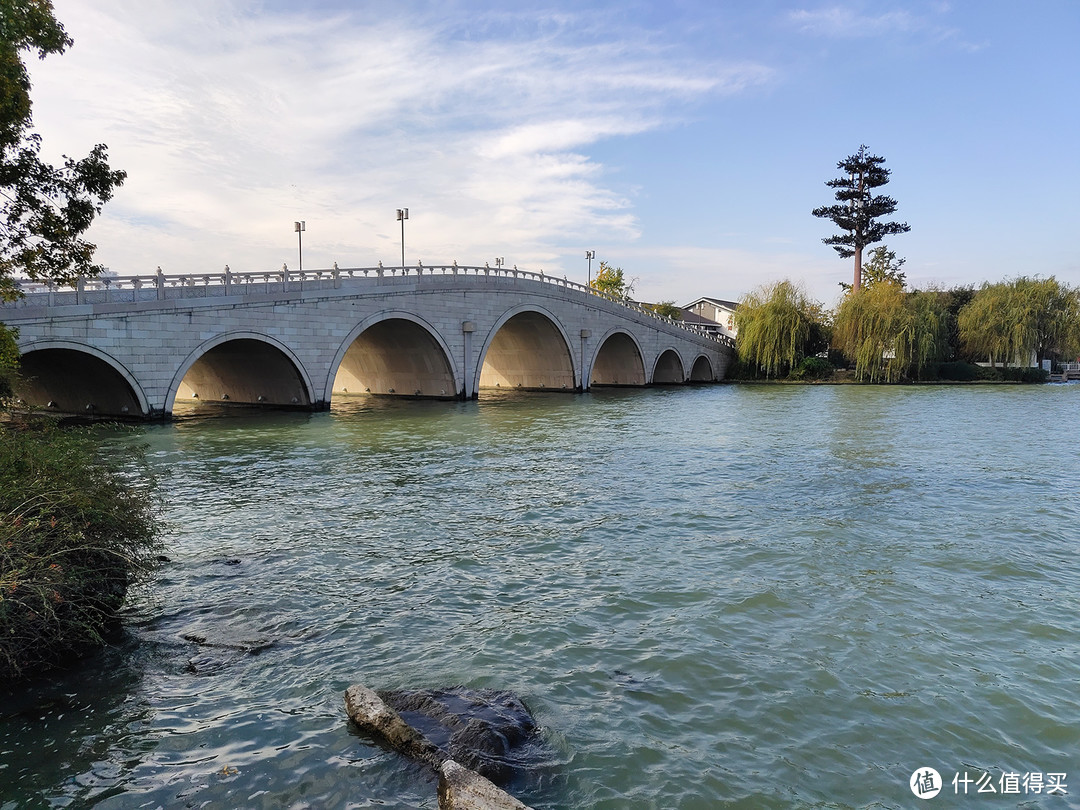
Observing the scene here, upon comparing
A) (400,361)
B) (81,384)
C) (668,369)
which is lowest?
(81,384)

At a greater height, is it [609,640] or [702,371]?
[702,371]

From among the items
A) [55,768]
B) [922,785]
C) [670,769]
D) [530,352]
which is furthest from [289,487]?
[530,352]

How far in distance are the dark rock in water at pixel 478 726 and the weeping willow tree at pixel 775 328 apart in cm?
4443

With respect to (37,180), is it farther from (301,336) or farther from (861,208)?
(861,208)

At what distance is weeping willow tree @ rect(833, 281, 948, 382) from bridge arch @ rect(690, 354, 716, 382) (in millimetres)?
9731

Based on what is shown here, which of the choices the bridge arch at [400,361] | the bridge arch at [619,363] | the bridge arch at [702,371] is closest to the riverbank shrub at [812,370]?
the bridge arch at [702,371]

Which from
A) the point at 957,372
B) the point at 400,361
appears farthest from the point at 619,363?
the point at 957,372

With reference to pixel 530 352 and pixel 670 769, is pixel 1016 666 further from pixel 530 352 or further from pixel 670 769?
pixel 530 352

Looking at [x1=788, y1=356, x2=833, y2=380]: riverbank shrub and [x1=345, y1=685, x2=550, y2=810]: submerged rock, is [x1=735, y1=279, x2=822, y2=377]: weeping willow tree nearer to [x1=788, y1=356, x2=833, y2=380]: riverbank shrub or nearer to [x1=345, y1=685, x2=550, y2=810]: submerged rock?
[x1=788, y1=356, x2=833, y2=380]: riverbank shrub

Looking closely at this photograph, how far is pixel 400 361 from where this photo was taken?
113 ft

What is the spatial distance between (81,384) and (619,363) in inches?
1263

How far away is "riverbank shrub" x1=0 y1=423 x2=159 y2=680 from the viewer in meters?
5.26

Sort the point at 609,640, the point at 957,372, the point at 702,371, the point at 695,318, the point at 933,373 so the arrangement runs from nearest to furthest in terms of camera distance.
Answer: the point at 609,640, the point at 933,373, the point at 957,372, the point at 702,371, the point at 695,318

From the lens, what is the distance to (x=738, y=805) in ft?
14.6
